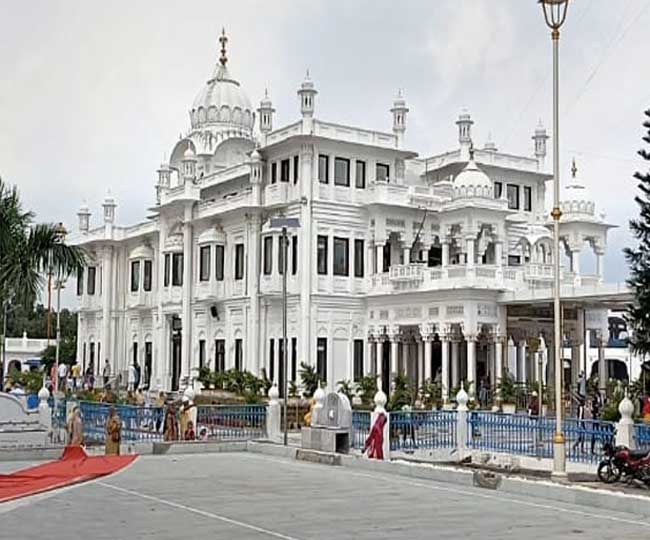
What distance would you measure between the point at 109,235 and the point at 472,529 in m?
48.4

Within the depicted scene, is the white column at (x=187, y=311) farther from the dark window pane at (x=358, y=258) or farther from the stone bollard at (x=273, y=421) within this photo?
the stone bollard at (x=273, y=421)

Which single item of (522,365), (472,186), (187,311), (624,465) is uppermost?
(472,186)

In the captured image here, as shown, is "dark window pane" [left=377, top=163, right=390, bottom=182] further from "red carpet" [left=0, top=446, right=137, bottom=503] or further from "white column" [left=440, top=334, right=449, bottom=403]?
"red carpet" [left=0, top=446, right=137, bottom=503]

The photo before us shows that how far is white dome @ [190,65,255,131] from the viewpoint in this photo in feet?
177

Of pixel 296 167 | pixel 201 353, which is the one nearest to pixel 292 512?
pixel 296 167

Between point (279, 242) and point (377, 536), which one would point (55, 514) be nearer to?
point (377, 536)

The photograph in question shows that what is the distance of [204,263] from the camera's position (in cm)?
4719

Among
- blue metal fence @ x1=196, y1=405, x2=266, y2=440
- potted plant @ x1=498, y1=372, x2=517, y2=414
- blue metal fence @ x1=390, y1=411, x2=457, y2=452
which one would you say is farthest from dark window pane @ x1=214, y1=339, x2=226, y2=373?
blue metal fence @ x1=390, y1=411, x2=457, y2=452

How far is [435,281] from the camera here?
38562 millimetres

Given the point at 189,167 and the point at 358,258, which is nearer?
the point at 358,258

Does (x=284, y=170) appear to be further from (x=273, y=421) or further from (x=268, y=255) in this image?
(x=273, y=421)

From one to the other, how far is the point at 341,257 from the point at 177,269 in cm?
1099

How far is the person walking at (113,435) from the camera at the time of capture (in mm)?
22188

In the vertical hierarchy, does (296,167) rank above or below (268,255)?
above
